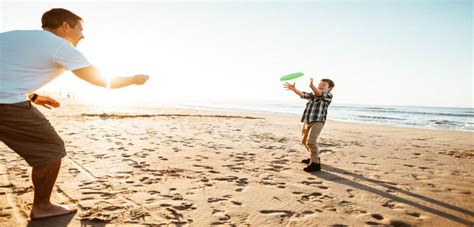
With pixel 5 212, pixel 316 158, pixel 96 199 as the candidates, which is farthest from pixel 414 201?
pixel 5 212

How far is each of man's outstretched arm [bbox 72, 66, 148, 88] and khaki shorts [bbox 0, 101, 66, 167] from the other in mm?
628

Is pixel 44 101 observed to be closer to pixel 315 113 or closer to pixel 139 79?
pixel 139 79

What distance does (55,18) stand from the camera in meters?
2.87

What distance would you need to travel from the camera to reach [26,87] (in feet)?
8.86

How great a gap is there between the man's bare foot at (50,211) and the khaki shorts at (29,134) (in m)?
0.56

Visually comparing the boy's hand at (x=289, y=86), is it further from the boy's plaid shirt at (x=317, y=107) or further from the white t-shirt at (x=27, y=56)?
the white t-shirt at (x=27, y=56)

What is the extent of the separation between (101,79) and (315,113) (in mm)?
4238

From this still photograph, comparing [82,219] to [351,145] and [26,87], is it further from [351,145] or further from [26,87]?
[351,145]

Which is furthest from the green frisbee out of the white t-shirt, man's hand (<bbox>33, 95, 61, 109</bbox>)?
the white t-shirt

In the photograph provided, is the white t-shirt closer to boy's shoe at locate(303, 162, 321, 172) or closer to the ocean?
boy's shoe at locate(303, 162, 321, 172)

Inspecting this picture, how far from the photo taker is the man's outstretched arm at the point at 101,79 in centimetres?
264

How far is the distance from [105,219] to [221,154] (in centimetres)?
402

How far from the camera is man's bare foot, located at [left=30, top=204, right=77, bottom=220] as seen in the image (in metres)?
3.12

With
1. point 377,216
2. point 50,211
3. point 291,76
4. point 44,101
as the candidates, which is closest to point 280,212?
point 377,216
